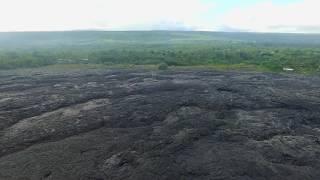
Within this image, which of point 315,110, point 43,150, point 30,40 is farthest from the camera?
point 30,40

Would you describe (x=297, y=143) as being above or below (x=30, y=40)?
above

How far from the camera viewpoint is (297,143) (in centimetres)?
2028

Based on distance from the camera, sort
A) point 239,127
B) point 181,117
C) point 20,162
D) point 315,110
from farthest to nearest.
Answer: point 315,110 → point 181,117 → point 239,127 → point 20,162

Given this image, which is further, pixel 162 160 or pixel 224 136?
pixel 224 136

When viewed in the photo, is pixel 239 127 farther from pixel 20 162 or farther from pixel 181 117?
pixel 20 162

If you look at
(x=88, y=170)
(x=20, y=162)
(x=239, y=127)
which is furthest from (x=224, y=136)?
(x=20, y=162)

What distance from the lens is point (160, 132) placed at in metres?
21.4

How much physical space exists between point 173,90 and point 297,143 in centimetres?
1292

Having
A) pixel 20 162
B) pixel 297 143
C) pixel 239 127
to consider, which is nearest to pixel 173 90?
pixel 239 127

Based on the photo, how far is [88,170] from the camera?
55.6 feet

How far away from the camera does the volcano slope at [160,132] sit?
1714cm

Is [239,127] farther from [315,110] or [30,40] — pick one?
[30,40]

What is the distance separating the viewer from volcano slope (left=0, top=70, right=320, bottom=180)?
56.2ft

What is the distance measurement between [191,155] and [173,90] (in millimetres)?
13852
